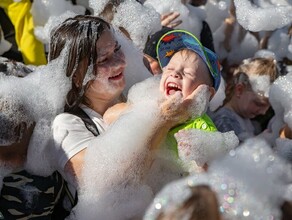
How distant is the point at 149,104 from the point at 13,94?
34cm

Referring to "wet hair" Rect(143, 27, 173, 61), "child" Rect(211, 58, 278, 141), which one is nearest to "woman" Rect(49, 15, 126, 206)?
"wet hair" Rect(143, 27, 173, 61)

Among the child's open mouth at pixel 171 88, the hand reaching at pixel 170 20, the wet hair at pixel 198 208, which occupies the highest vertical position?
the wet hair at pixel 198 208

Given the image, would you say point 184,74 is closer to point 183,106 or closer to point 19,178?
point 183,106

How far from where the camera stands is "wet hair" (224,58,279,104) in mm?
2828

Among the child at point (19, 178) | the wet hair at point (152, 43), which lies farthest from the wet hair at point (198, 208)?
the wet hair at point (152, 43)

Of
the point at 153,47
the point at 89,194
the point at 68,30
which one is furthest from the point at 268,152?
the point at 153,47

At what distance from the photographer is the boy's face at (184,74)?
167cm

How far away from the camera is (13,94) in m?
1.62

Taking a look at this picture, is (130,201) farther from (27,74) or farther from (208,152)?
(27,74)

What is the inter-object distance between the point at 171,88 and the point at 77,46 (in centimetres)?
27

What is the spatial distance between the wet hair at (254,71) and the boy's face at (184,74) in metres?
1.14

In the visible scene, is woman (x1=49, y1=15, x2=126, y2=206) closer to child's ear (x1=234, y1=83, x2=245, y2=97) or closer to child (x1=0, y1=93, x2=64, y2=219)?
child (x1=0, y1=93, x2=64, y2=219)

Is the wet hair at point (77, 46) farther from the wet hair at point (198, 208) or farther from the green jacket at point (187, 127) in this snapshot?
the wet hair at point (198, 208)

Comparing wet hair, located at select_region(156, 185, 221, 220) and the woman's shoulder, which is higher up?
wet hair, located at select_region(156, 185, 221, 220)
